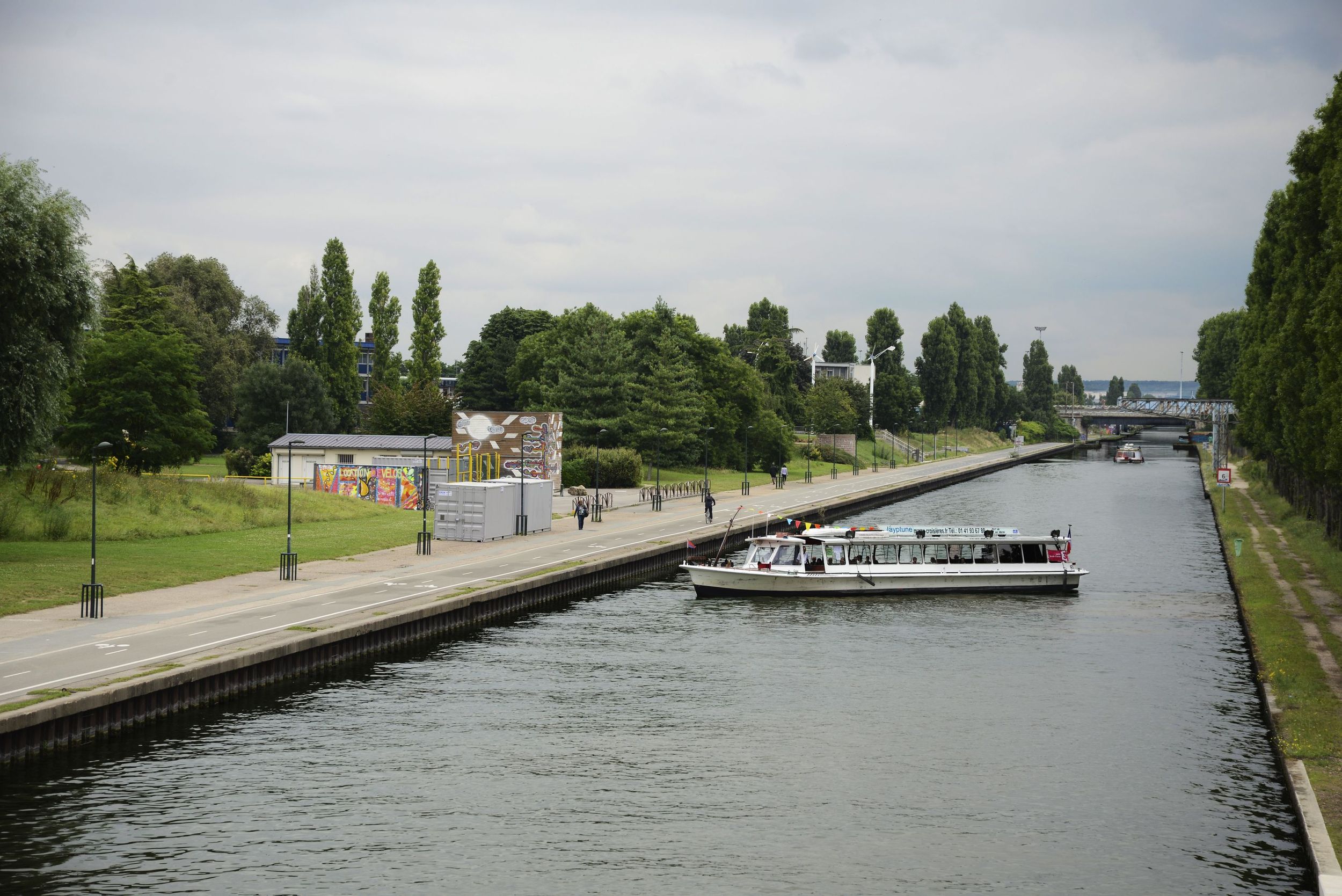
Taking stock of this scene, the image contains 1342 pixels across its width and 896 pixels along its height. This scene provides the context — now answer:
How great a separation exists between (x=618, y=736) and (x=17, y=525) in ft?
125

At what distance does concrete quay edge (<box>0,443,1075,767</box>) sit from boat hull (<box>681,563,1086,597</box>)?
4.97 metres

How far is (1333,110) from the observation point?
49.3 metres

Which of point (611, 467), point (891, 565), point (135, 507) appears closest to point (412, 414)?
point (611, 467)

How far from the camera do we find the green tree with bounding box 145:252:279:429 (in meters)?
140

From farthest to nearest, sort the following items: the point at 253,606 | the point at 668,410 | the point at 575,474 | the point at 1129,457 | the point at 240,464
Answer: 1. the point at 1129,457
2. the point at 668,410
3. the point at 240,464
4. the point at 575,474
5. the point at 253,606

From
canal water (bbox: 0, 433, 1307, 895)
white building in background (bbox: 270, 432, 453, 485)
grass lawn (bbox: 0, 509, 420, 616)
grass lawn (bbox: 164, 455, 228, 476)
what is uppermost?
white building in background (bbox: 270, 432, 453, 485)

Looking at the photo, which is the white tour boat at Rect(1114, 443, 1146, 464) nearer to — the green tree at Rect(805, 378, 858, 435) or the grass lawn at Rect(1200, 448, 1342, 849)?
the green tree at Rect(805, 378, 858, 435)

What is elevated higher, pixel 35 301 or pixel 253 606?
pixel 35 301

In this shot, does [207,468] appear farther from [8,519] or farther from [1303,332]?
[1303,332]

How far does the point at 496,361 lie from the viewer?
167750 millimetres

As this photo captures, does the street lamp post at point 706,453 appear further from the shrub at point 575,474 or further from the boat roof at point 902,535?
the boat roof at point 902,535

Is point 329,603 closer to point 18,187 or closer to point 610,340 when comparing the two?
point 18,187

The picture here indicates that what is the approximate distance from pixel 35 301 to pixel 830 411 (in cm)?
12773

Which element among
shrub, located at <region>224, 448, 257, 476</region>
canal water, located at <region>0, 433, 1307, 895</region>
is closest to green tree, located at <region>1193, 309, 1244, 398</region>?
shrub, located at <region>224, 448, 257, 476</region>
